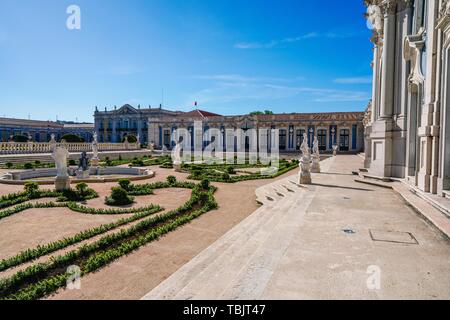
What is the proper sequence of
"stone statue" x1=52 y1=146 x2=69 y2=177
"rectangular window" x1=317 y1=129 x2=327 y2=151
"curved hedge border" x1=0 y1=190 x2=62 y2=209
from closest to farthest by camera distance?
"curved hedge border" x1=0 y1=190 x2=62 y2=209 < "stone statue" x1=52 y1=146 x2=69 y2=177 < "rectangular window" x1=317 y1=129 x2=327 y2=151

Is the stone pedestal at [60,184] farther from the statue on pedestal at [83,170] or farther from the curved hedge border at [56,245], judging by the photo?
the curved hedge border at [56,245]

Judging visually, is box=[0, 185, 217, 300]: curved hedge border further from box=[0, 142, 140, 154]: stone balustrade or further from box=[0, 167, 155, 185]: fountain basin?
box=[0, 142, 140, 154]: stone balustrade

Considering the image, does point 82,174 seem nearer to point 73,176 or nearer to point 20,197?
A: point 73,176

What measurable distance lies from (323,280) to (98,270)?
3615 mm

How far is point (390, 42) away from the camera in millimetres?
12383

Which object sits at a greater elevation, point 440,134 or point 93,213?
point 440,134

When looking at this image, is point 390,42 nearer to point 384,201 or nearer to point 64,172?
point 384,201

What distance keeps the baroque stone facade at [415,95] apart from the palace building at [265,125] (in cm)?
3719

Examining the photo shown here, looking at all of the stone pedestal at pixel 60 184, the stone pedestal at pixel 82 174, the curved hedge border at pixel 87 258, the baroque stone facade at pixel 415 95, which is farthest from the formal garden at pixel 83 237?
the baroque stone facade at pixel 415 95

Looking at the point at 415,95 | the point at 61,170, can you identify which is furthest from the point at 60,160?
the point at 415,95

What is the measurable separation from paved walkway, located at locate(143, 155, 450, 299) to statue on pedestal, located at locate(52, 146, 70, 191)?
9.12 metres

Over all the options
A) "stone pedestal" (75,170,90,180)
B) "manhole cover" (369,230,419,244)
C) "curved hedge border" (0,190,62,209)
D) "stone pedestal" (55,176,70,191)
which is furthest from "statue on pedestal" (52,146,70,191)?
"manhole cover" (369,230,419,244)

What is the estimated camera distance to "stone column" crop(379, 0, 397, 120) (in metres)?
12.2
